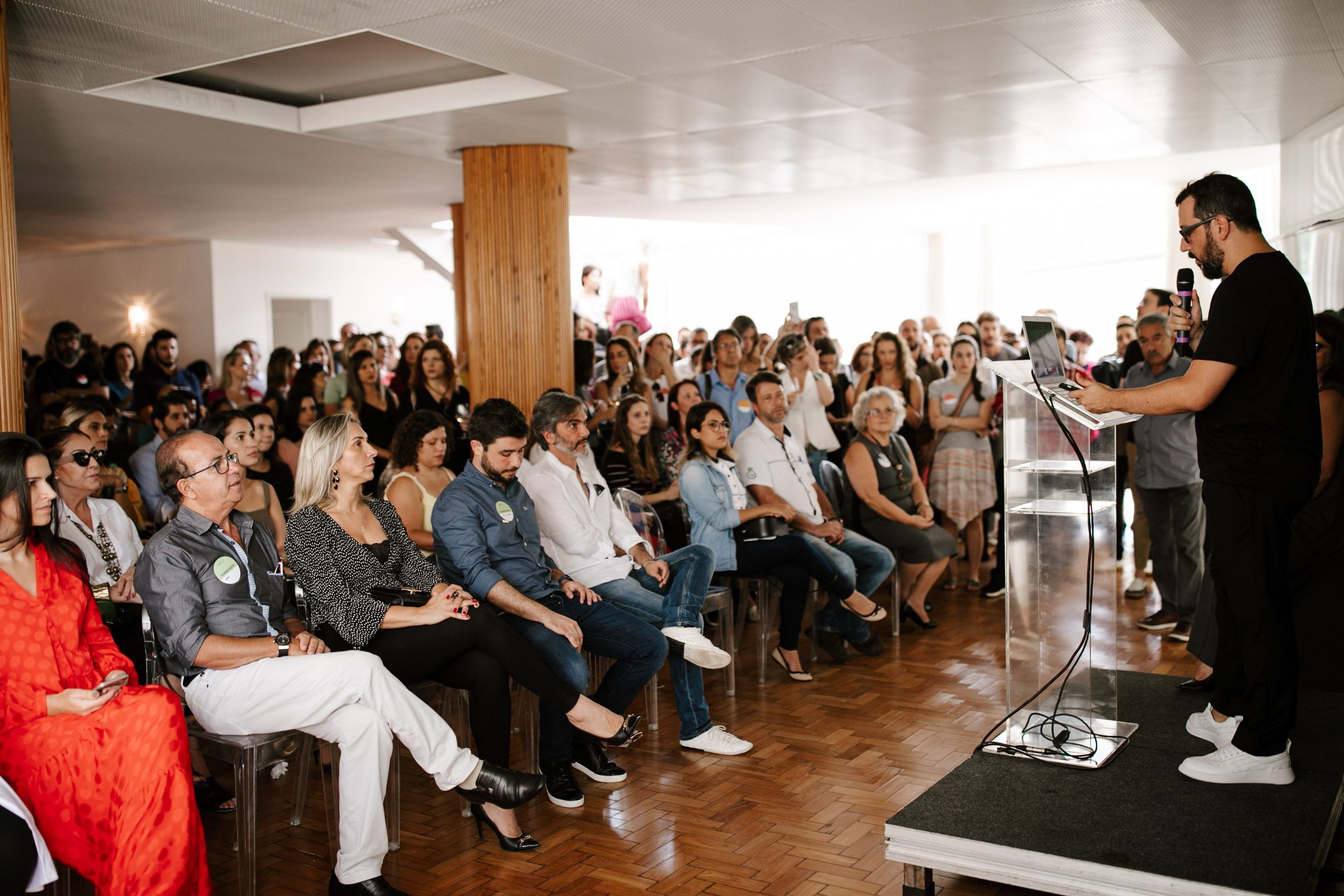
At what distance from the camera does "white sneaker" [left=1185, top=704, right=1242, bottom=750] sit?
10.7 feet

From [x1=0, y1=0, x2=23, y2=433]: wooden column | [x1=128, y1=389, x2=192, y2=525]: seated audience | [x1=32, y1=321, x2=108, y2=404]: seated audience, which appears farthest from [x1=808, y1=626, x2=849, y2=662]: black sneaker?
[x1=32, y1=321, x2=108, y2=404]: seated audience

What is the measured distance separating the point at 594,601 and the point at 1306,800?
2244mm

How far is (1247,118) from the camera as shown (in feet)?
21.4

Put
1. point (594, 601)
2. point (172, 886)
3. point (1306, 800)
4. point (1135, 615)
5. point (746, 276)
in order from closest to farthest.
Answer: point (172, 886) < point (1306, 800) < point (594, 601) < point (1135, 615) < point (746, 276)

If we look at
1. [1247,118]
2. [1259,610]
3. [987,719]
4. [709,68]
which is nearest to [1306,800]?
[1259,610]

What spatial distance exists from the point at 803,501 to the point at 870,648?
0.78m

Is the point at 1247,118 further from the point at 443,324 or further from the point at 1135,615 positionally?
the point at 443,324

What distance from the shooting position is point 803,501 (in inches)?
211

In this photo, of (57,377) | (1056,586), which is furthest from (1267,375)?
(57,377)

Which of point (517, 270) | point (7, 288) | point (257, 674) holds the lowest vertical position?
point (257, 674)

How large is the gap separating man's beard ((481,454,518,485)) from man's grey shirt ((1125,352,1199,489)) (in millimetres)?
3196

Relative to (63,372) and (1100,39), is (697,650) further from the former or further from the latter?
(63,372)

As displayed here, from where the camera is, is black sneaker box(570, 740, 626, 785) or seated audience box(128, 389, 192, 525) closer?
black sneaker box(570, 740, 626, 785)

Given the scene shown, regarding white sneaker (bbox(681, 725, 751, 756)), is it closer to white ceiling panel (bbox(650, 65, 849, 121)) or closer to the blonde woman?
the blonde woman
